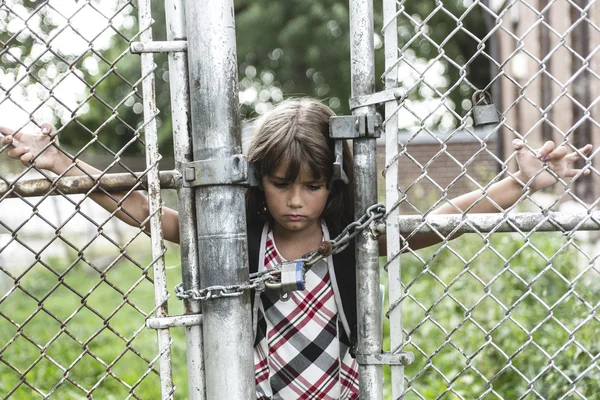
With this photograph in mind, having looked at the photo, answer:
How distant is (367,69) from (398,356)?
808 mm

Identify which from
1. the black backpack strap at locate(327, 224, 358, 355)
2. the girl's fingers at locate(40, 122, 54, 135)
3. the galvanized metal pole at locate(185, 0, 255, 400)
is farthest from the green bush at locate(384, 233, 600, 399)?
the girl's fingers at locate(40, 122, 54, 135)

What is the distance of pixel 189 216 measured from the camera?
1.68 metres

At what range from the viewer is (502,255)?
5980mm

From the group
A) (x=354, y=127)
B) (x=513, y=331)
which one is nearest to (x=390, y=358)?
(x=354, y=127)

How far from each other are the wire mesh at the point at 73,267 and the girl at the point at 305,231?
7.9 inches

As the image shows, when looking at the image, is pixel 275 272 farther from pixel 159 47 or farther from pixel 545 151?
pixel 545 151

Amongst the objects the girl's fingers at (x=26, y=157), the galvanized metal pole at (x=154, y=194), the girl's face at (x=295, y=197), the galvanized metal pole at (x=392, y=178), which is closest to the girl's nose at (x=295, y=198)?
the girl's face at (x=295, y=197)

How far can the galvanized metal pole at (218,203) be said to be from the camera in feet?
5.26

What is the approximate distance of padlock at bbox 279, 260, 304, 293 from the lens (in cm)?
165

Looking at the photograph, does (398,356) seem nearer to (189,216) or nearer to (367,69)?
(189,216)

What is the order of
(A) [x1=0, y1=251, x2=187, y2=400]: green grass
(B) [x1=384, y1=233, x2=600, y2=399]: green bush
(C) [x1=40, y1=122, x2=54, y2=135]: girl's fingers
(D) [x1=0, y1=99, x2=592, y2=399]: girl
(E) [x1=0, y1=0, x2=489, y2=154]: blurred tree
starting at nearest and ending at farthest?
(C) [x1=40, y1=122, x2=54, y2=135]: girl's fingers
(D) [x1=0, y1=99, x2=592, y2=399]: girl
(B) [x1=384, y1=233, x2=600, y2=399]: green bush
(A) [x1=0, y1=251, x2=187, y2=400]: green grass
(E) [x1=0, y1=0, x2=489, y2=154]: blurred tree

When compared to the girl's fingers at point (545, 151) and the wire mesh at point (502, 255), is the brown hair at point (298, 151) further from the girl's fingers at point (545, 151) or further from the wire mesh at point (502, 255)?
the girl's fingers at point (545, 151)

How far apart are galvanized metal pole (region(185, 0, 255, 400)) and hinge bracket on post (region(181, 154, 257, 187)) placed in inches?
0.8

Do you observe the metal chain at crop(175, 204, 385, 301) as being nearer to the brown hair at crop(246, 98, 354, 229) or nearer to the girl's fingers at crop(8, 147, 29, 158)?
the brown hair at crop(246, 98, 354, 229)
